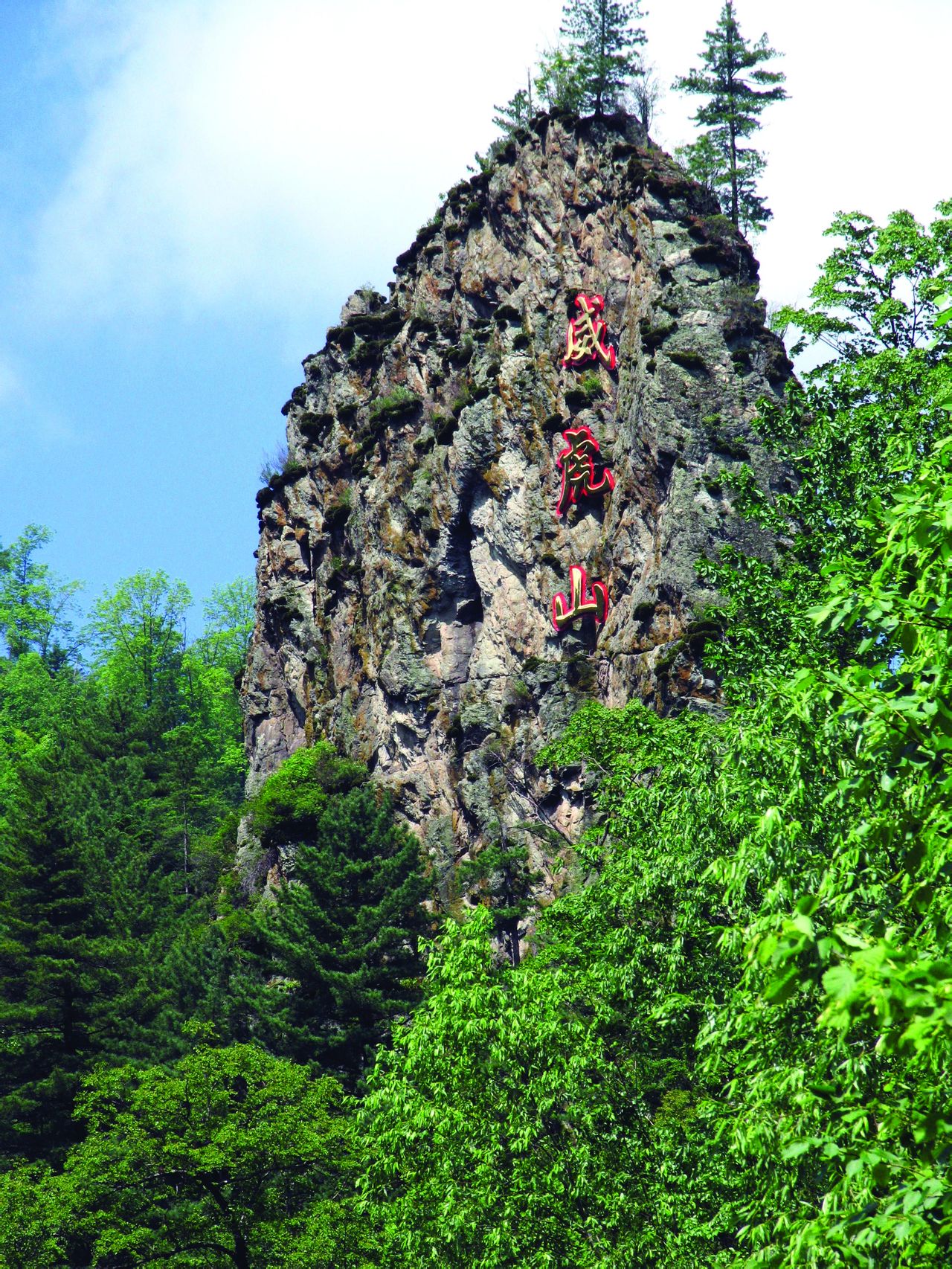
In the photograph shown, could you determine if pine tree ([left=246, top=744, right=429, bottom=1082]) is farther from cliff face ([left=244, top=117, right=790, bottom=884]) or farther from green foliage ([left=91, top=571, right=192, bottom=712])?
green foliage ([left=91, top=571, right=192, bottom=712])

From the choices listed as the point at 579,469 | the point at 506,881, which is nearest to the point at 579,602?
the point at 579,469

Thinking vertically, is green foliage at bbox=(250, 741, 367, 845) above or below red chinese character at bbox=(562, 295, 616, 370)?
below

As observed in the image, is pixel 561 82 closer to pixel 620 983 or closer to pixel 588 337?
pixel 588 337

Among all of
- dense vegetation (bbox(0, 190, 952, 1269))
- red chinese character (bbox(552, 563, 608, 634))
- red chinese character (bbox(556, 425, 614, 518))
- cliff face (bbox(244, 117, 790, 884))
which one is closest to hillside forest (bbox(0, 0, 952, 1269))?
dense vegetation (bbox(0, 190, 952, 1269))

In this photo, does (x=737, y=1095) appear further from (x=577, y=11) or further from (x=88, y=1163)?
(x=577, y=11)

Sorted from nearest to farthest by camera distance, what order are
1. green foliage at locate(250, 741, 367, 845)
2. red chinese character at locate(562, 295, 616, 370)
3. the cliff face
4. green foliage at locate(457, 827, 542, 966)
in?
green foliage at locate(457, 827, 542, 966) → the cliff face → red chinese character at locate(562, 295, 616, 370) → green foliage at locate(250, 741, 367, 845)

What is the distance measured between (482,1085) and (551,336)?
33.0 meters

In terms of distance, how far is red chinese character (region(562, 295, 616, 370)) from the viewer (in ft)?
138

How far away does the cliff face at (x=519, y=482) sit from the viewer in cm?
3775

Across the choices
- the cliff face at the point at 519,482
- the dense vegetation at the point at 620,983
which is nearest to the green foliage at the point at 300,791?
A: the dense vegetation at the point at 620,983

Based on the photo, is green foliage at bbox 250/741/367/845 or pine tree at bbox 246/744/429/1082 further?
green foliage at bbox 250/741/367/845

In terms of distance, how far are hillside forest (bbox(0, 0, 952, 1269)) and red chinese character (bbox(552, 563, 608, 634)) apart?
5.77 metres

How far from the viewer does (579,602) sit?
40.1 meters

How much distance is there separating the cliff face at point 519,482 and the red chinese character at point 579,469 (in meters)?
0.14
